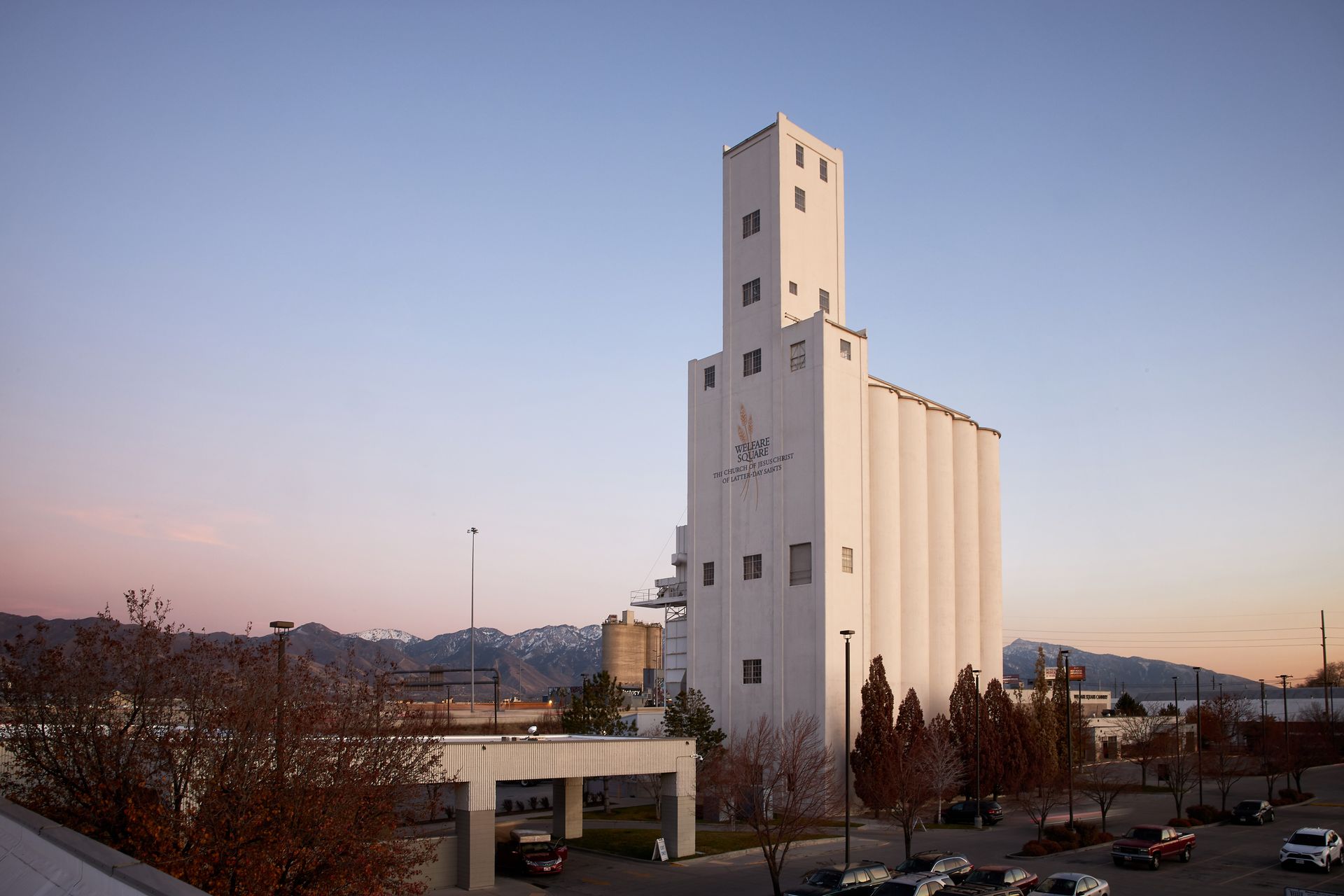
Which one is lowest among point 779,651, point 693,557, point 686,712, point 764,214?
point 686,712

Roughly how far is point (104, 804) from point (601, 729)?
158 feet

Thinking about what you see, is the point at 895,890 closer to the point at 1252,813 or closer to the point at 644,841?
the point at 644,841

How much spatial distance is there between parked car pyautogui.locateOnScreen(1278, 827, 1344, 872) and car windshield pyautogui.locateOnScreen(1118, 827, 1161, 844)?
465 cm

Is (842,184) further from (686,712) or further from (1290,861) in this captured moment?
(1290,861)

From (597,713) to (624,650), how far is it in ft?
240

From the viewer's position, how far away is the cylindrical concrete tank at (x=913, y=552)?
6788 cm

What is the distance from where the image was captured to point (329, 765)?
22.3m

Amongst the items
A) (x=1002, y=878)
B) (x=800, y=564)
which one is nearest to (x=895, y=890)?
(x=1002, y=878)

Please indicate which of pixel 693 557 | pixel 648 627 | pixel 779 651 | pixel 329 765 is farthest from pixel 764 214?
pixel 648 627

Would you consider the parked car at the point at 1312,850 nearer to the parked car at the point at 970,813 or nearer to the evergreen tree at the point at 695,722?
the parked car at the point at 970,813

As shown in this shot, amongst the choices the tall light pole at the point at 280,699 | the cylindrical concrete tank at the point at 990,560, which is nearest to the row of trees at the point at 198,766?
the tall light pole at the point at 280,699

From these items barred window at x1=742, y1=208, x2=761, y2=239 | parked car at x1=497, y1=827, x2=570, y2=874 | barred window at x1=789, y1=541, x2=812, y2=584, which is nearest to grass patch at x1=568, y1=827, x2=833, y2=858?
parked car at x1=497, y1=827, x2=570, y2=874

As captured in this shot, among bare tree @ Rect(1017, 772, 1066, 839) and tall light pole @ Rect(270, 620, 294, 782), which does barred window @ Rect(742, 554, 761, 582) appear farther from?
tall light pole @ Rect(270, 620, 294, 782)

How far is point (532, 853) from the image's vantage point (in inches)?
1532
